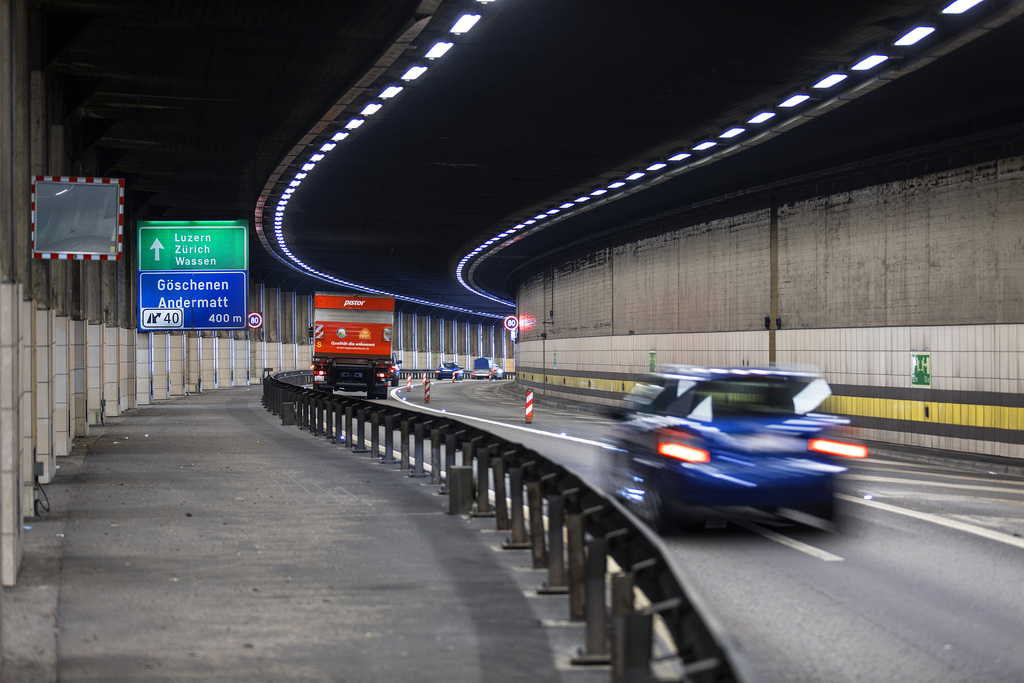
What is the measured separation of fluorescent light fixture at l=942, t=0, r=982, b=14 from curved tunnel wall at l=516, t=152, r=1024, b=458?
621 centimetres

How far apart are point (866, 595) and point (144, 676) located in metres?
4.96

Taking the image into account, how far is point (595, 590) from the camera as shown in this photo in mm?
6645

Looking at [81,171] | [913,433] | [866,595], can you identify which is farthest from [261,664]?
[81,171]

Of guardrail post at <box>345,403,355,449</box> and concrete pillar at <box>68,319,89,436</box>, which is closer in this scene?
guardrail post at <box>345,403,355,449</box>

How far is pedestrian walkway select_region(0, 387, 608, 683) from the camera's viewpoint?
6539 millimetres

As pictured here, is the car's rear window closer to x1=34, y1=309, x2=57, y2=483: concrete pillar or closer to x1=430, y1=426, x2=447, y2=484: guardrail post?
x1=430, y1=426, x2=447, y2=484: guardrail post

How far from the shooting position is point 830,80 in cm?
1698

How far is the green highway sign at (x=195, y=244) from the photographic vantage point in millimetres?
27578

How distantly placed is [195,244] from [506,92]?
1206cm

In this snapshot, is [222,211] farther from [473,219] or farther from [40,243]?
[40,243]

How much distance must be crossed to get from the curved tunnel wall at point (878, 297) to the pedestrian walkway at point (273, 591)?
9933 mm

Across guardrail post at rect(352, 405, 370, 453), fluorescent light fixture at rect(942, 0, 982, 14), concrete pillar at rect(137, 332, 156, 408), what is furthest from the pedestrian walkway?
concrete pillar at rect(137, 332, 156, 408)

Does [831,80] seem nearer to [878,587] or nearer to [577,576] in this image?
[878,587]

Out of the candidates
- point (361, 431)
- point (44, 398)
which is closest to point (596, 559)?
point (44, 398)
